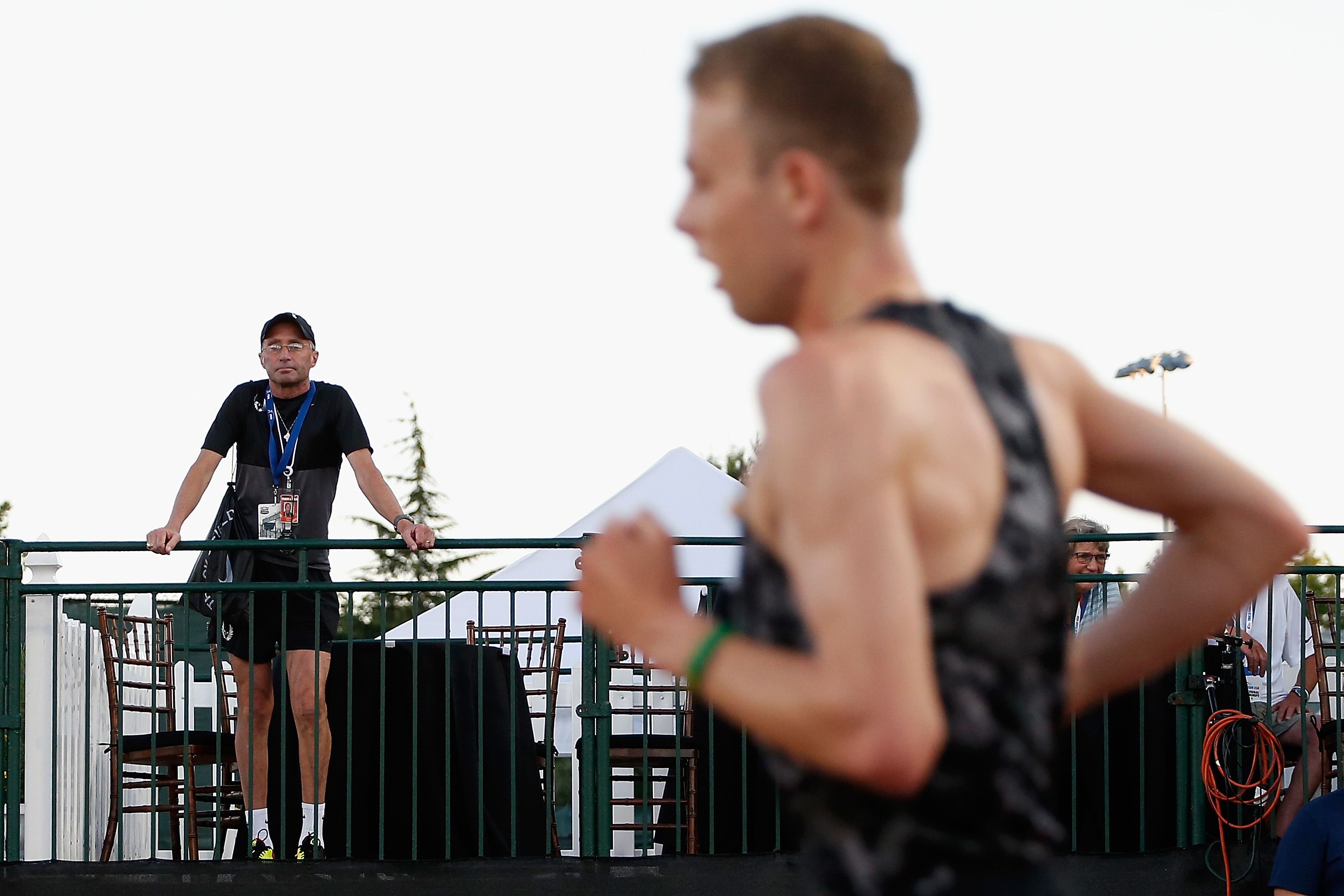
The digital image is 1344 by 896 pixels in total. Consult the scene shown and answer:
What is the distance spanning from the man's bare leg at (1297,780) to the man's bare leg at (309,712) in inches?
167

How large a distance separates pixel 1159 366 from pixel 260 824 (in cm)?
1757

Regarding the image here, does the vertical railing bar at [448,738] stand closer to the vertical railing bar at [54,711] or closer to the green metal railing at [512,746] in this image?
the green metal railing at [512,746]

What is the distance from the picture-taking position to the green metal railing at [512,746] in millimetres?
6867

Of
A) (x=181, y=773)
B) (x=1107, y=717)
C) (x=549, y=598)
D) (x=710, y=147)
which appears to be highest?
(x=710, y=147)

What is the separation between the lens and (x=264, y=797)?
23.2 ft

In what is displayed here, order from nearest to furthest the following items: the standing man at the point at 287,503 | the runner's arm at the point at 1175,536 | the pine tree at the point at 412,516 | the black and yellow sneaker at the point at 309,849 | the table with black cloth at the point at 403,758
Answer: the runner's arm at the point at 1175,536 < the black and yellow sneaker at the point at 309,849 < the standing man at the point at 287,503 < the table with black cloth at the point at 403,758 < the pine tree at the point at 412,516

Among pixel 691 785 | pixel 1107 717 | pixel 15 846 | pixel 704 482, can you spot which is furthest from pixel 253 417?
pixel 704 482

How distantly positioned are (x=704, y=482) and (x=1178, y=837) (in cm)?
615

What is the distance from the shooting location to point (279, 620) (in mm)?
7078

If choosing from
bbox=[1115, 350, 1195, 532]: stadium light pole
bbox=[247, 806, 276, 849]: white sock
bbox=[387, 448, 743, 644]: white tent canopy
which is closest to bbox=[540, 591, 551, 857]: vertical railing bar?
bbox=[247, 806, 276, 849]: white sock

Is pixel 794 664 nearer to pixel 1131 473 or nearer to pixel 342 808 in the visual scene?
pixel 1131 473

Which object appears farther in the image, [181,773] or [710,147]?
[181,773]

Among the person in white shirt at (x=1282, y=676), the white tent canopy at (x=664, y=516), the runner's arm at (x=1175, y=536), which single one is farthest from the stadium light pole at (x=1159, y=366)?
the runner's arm at (x=1175, y=536)

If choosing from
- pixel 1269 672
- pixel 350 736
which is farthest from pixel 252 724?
pixel 1269 672
